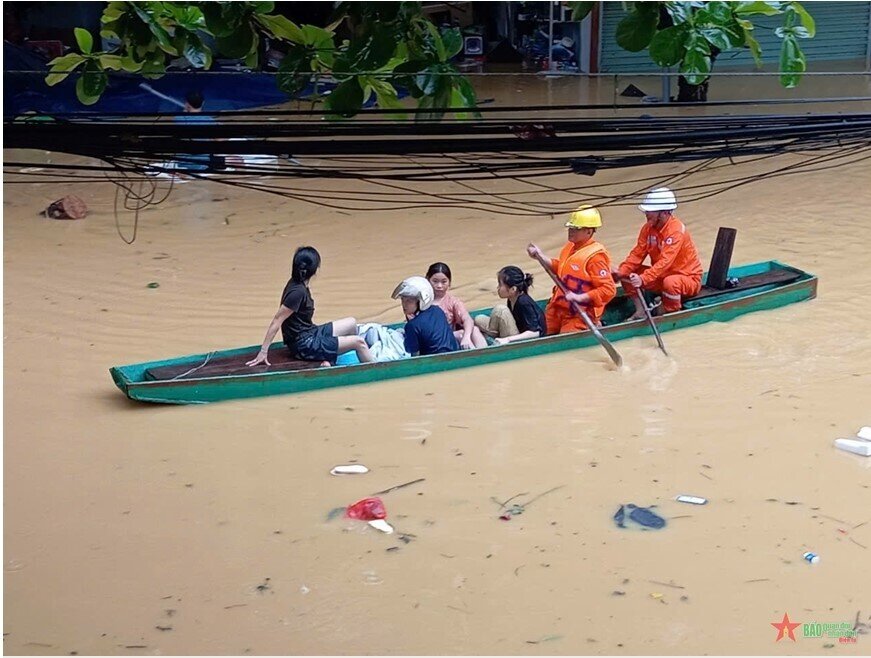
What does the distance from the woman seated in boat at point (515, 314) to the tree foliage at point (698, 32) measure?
484cm

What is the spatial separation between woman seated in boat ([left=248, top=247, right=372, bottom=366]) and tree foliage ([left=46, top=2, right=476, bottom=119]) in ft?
11.3

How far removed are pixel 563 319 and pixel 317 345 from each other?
201 cm

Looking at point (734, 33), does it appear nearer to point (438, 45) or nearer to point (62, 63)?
point (438, 45)

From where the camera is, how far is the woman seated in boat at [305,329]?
7.55m

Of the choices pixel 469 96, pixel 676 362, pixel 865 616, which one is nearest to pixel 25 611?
pixel 469 96

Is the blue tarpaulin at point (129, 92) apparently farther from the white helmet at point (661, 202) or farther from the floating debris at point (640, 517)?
the floating debris at point (640, 517)

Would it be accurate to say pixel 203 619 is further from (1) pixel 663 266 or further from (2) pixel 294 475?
(1) pixel 663 266

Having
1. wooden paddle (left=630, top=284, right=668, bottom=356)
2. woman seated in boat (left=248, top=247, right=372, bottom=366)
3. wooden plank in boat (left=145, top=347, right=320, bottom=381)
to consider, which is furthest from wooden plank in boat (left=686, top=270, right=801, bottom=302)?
wooden plank in boat (left=145, top=347, right=320, bottom=381)

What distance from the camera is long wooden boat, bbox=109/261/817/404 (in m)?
7.55

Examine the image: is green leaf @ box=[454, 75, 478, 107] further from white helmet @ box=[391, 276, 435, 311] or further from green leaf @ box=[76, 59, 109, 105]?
white helmet @ box=[391, 276, 435, 311]

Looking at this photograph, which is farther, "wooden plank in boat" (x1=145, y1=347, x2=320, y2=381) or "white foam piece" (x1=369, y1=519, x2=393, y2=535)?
"wooden plank in boat" (x1=145, y1=347, x2=320, y2=381)

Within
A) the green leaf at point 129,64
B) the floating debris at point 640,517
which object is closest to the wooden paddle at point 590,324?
the floating debris at point 640,517

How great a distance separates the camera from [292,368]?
780 centimetres

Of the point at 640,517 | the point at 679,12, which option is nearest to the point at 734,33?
the point at 679,12
